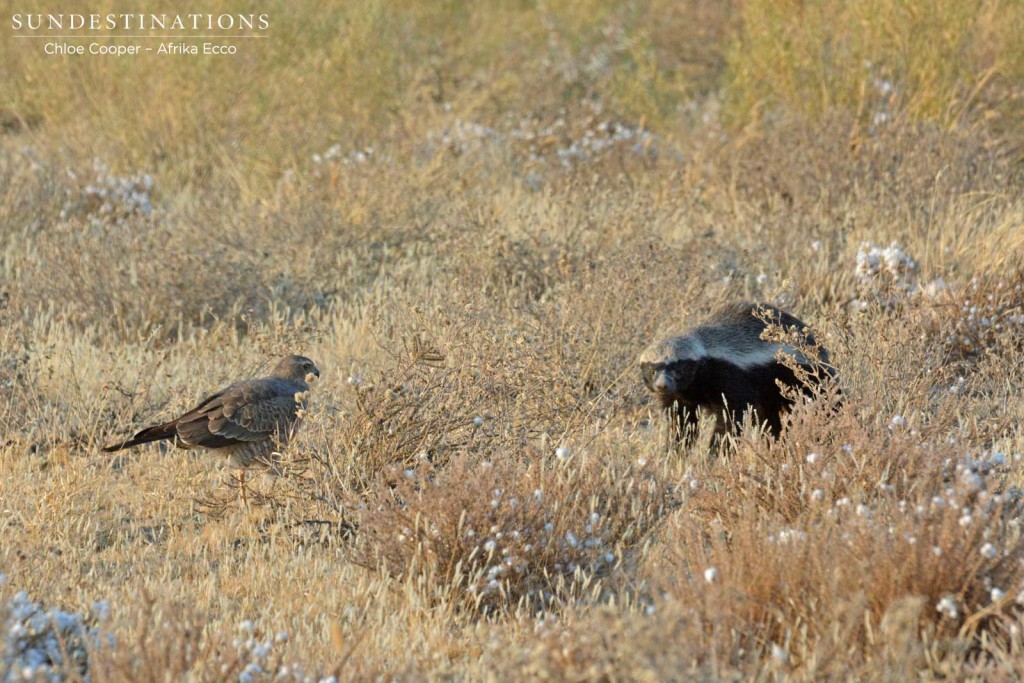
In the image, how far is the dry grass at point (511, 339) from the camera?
3395 mm

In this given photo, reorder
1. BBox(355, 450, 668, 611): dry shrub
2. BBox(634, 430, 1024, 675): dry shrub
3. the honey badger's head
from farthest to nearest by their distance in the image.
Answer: the honey badger's head < BBox(355, 450, 668, 611): dry shrub < BBox(634, 430, 1024, 675): dry shrub

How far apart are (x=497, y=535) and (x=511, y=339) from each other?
1.64 metres

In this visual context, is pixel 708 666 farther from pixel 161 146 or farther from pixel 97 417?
pixel 161 146

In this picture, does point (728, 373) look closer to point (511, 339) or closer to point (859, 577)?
point (511, 339)

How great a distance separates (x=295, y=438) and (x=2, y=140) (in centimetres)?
707

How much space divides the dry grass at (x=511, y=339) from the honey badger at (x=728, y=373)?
285mm

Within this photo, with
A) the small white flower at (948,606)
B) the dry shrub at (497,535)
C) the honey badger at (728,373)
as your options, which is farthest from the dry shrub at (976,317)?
the small white flower at (948,606)

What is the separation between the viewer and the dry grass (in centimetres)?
339

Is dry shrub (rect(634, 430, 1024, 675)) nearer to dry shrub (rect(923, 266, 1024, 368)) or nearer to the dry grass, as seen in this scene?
the dry grass

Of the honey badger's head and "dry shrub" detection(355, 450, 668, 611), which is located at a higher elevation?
the honey badger's head

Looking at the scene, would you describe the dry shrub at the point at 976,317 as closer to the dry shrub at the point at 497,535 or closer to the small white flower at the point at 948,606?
the dry shrub at the point at 497,535

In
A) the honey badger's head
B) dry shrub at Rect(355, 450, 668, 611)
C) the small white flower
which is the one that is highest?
the honey badger's head

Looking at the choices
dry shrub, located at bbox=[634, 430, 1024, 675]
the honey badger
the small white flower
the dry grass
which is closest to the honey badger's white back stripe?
the honey badger

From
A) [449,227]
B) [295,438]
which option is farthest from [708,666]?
[449,227]
